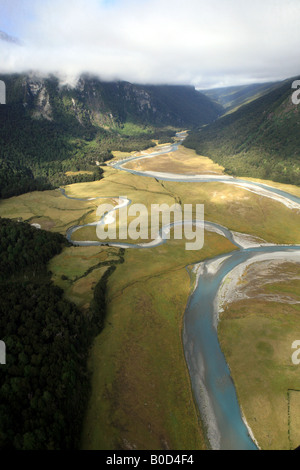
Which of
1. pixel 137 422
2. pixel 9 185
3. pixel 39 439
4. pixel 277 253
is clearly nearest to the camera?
pixel 39 439

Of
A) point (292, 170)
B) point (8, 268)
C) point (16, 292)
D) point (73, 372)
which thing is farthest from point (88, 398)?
point (292, 170)

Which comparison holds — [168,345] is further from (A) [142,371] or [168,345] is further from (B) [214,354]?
(B) [214,354]

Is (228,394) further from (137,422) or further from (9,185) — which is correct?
(9,185)

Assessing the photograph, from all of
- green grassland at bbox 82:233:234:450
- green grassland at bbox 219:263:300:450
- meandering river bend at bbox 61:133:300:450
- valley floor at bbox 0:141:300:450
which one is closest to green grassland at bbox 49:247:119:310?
valley floor at bbox 0:141:300:450

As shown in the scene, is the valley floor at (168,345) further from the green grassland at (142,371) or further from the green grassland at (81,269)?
the green grassland at (81,269)

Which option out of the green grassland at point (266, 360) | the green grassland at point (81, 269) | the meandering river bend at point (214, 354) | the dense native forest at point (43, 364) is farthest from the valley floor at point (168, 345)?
the dense native forest at point (43, 364)

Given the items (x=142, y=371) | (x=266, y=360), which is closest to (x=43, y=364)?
(x=142, y=371)
